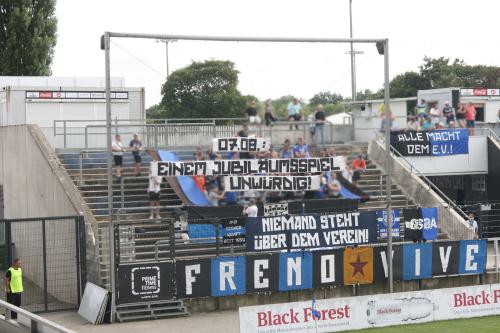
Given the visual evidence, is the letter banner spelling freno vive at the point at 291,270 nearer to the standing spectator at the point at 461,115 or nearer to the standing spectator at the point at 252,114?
the standing spectator at the point at 252,114

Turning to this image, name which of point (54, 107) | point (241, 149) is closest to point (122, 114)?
point (54, 107)

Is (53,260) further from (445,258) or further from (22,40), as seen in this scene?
(22,40)

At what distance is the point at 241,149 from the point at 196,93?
202 inches

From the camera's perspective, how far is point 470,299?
21125 mm

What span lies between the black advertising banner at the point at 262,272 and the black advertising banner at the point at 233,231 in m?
0.70

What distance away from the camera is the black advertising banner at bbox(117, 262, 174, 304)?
21.6 meters

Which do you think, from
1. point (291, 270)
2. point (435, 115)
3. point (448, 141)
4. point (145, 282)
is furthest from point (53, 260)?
point (435, 115)

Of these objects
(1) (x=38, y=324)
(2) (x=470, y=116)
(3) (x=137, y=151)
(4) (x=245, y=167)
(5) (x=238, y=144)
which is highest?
(2) (x=470, y=116)

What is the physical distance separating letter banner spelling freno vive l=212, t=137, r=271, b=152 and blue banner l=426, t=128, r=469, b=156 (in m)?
10.7

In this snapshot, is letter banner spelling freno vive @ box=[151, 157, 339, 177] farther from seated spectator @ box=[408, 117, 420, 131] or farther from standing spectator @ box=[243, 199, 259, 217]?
seated spectator @ box=[408, 117, 420, 131]

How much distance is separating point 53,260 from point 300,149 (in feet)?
25.9

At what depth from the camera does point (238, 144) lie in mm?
22844

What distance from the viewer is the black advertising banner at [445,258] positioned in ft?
82.3

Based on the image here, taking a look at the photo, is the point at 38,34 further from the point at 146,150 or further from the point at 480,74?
the point at 480,74
